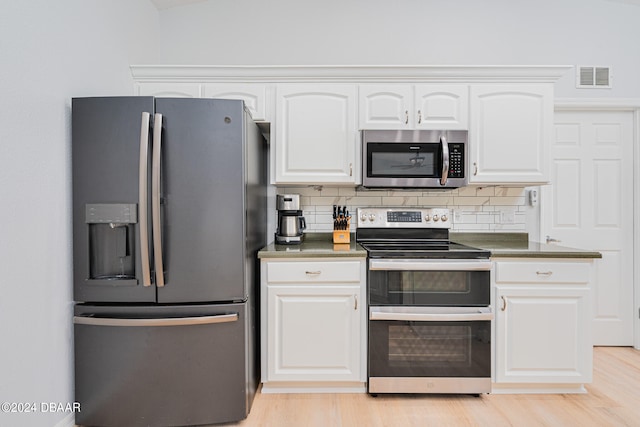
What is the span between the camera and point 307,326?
2.08 metres

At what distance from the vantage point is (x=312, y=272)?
2.08m

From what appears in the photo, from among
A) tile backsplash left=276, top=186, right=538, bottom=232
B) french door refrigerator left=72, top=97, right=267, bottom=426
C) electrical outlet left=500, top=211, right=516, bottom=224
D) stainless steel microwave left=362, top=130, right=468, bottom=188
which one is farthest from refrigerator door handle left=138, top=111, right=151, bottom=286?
electrical outlet left=500, top=211, right=516, bottom=224

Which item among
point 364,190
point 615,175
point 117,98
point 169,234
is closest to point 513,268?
point 364,190

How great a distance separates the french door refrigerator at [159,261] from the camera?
1.72 m

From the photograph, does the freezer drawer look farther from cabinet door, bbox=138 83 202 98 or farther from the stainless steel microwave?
cabinet door, bbox=138 83 202 98

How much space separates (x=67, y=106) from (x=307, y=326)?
5.89 feet

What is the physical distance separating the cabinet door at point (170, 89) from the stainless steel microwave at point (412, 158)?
1235 mm

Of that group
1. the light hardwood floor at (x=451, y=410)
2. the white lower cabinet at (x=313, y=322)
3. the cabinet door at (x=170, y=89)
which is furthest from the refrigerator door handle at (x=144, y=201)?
the light hardwood floor at (x=451, y=410)

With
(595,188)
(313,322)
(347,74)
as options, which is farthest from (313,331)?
(595,188)

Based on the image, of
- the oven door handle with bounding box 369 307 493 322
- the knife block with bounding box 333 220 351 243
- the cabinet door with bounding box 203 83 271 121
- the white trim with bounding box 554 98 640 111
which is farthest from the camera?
the white trim with bounding box 554 98 640 111

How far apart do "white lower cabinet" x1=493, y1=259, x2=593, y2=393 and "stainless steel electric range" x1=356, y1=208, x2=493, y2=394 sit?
4.5 inches

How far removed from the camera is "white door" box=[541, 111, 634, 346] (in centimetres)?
282

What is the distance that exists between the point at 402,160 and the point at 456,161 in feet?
1.22

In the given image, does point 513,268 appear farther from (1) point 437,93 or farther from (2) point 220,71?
(2) point 220,71
